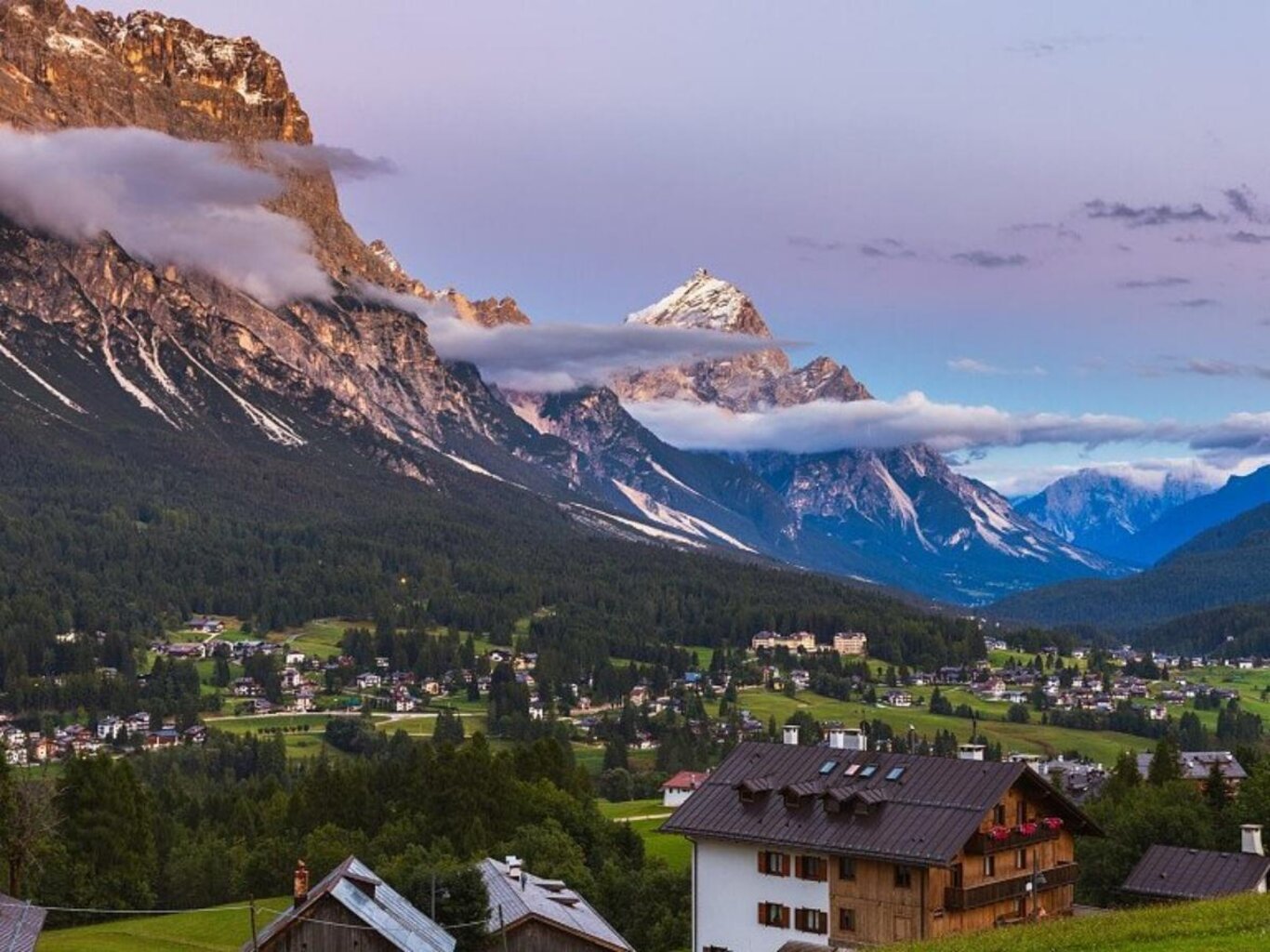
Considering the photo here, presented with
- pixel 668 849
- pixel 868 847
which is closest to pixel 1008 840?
pixel 868 847

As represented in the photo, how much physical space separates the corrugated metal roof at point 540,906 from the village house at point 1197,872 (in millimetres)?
25638

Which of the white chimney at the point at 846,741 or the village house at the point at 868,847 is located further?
the white chimney at the point at 846,741

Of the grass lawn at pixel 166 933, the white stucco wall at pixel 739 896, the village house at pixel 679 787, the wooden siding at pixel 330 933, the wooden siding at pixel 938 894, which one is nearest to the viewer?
the wooden siding at pixel 330 933

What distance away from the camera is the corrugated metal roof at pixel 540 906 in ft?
252

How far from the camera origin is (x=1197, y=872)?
86.4m

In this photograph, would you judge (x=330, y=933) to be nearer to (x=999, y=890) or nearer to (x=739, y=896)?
(x=739, y=896)

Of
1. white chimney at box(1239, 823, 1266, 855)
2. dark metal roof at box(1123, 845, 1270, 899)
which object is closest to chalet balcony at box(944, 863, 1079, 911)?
dark metal roof at box(1123, 845, 1270, 899)

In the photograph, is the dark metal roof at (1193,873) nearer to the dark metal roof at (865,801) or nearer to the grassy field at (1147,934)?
the dark metal roof at (865,801)

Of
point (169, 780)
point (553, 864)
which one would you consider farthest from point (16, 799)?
point (169, 780)

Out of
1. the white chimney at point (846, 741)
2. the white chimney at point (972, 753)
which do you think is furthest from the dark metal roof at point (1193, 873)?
the white chimney at point (846, 741)

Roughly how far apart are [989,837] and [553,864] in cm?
3533

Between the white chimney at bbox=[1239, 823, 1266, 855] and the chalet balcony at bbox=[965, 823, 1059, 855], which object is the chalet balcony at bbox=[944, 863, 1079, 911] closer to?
the chalet balcony at bbox=[965, 823, 1059, 855]

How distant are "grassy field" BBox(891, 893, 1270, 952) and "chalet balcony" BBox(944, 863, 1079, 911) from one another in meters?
16.9

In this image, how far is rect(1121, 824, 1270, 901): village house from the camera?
83438 millimetres
